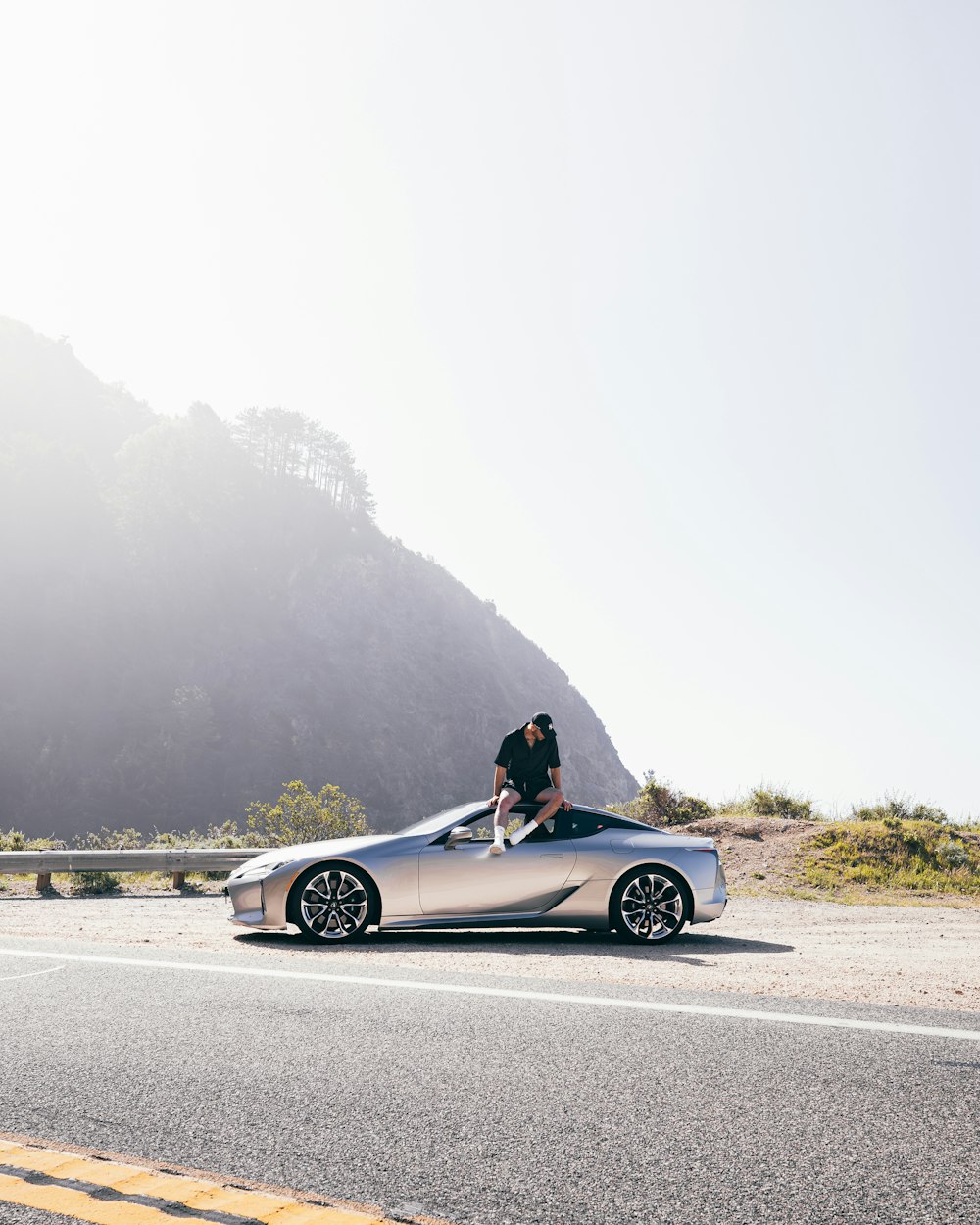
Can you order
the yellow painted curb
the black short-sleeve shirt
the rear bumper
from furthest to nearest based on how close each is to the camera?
1. the black short-sleeve shirt
2. the rear bumper
3. the yellow painted curb

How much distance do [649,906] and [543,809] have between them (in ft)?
4.23

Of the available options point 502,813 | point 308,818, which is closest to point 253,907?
point 502,813

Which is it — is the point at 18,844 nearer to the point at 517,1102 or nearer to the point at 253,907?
the point at 253,907

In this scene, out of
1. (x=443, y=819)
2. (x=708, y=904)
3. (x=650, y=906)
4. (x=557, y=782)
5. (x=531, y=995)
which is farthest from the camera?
(x=557, y=782)

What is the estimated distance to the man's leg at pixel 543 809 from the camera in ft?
30.1

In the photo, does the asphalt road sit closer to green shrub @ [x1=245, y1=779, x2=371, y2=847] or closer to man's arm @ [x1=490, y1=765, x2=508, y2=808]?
man's arm @ [x1=490, y1=765, x2=508, y2=808]

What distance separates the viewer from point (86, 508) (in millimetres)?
83188

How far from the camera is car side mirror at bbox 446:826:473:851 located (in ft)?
29.2

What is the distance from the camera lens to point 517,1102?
12.4 ft

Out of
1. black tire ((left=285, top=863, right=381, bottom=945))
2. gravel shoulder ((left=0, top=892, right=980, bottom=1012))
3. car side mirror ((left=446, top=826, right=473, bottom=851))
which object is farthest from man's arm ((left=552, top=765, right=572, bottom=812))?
black tire ((left=285, top=863, right=381, bottom=945))

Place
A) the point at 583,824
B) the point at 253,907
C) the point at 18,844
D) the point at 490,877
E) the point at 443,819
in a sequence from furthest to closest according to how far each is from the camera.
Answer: the point at 18,844, the point at 443,819, the point at 583,824, the point at 490,877, the point at 253,907

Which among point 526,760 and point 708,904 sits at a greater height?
point 526,760

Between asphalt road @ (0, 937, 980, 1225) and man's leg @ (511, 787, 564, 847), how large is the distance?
332cm

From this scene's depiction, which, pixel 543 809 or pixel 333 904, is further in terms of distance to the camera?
pixel 543 809
